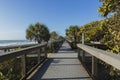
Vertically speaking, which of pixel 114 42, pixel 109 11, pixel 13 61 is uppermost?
pixel 109 11

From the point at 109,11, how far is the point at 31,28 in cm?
2582

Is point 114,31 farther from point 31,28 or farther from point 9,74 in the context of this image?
point 31,28

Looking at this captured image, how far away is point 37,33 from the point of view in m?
32.1

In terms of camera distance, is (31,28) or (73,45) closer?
(73,45)

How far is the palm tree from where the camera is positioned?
105 ft

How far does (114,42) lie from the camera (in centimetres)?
713

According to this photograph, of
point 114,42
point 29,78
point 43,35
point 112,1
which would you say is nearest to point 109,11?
point 112,1

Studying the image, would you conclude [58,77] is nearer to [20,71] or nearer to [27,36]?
[20,71]

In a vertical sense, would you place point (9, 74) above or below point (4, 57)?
below

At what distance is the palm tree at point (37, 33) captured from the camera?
3185cm

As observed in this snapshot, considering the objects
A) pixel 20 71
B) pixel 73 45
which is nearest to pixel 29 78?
pixel 20 71

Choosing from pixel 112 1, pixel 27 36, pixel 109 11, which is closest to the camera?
pixel 112 1

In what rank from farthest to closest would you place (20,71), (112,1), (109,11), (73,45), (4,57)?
(73,45), (20,71), (109,11), (112,1), (4,57)

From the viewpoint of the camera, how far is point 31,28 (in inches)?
1267
